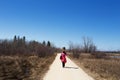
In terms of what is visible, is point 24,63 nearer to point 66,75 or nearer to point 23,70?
point 23,70

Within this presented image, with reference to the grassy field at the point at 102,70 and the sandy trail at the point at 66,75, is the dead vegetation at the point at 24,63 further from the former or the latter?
the grassy field at the point at 102,70

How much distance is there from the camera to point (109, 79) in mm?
13578

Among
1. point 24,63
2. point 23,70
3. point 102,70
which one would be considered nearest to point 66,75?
point 102,70

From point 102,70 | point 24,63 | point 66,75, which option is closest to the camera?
point 66,75

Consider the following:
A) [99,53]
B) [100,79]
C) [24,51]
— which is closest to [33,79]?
[100,79]

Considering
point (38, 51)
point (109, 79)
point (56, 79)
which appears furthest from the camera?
point (38, 51)

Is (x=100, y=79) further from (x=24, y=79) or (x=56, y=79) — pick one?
(x=24, y=79)

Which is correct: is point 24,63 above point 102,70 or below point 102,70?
above

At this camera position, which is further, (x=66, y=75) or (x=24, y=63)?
(x=24, y=63)

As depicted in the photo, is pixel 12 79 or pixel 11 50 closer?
pixel 12 79

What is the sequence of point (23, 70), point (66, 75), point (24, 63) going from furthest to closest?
point (24, 63), point (23, 70), point (66, 75)

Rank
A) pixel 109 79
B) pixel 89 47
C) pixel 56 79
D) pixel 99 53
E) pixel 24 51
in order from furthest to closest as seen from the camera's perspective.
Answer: pixel 89 47 → pixel 24 51 → pixel 99 53 → pixel 109 79 → pixel 56 79

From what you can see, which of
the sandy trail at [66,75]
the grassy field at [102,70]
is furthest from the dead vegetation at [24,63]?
the grassy field at [102,70]

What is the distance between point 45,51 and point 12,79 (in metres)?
41.0
